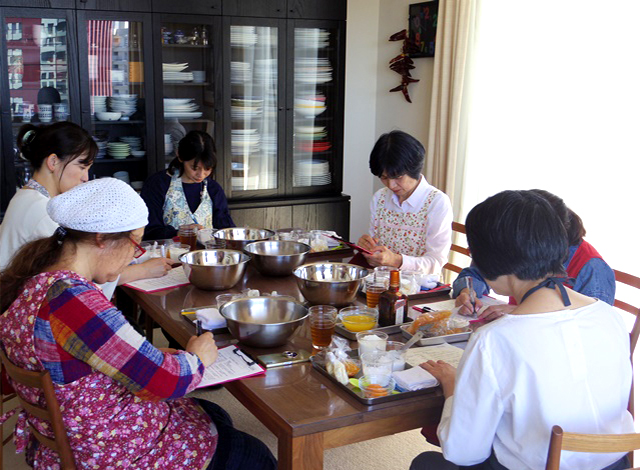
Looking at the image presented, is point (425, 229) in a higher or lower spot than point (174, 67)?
lower

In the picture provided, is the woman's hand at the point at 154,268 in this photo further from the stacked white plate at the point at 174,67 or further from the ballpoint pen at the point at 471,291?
the stacked white plate at the point at 174,67

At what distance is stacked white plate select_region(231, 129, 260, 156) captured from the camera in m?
4.57

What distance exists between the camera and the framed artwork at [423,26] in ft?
14.6

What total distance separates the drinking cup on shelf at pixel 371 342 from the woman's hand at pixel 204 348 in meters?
0.37

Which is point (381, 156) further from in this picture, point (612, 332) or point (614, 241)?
point (612, 332)

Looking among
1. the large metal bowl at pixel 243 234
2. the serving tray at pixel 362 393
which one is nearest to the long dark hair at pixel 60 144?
the large metal bowl at pixel 243 234

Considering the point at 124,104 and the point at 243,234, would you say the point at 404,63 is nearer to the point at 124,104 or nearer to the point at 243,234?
the point at 124,104

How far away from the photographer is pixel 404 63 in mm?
4754

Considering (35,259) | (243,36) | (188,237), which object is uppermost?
(243,36)

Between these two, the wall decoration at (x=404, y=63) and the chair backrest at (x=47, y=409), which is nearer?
the chair backrest at (x=47, y=409)

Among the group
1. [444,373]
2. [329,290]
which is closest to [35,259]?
[329,290]

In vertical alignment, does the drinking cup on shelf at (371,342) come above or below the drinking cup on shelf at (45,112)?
below

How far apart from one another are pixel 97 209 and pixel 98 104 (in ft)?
9.18

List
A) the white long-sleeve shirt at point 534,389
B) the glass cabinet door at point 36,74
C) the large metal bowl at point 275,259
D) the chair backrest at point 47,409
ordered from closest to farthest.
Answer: the white long-sleeve shirt at point 534,389, the chair backrest at point 47,409, the large metal bowl at point 275,259, the glass cabinet door at point 36,74
